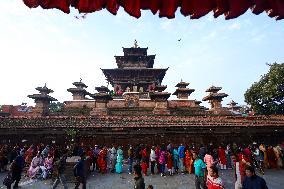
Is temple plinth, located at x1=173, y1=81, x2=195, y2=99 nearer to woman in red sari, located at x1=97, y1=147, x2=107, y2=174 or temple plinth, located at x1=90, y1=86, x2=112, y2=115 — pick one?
temple plinth, located at x1=90, y1=86, x2=112, y2=115

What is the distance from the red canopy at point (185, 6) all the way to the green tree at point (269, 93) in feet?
108

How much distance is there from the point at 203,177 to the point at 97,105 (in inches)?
711

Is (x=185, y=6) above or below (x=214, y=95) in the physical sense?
below

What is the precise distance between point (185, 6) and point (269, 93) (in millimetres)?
33338

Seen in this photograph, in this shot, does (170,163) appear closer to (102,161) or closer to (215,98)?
(102,161)

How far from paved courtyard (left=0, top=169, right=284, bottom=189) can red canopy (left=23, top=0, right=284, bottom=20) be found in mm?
9569

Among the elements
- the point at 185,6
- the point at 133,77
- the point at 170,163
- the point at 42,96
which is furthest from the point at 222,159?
the point at 133,77

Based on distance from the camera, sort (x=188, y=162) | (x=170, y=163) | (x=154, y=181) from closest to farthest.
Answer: (x=154, y=181) < (x=170, y=163) < (x=188, y=162)

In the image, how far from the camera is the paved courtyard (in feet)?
35.3

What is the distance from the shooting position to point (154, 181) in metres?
11.6

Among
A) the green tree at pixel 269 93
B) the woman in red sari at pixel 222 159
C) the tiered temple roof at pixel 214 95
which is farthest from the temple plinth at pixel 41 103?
the green tree at pixel 269 93

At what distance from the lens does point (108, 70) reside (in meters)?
35.2

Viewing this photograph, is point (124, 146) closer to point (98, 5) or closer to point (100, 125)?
point (100, 125)

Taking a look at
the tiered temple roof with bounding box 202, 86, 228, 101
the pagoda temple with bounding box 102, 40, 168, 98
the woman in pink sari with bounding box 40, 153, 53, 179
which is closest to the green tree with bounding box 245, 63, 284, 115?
the tiered temple roof with bounding box 202, 86, 228, 101
